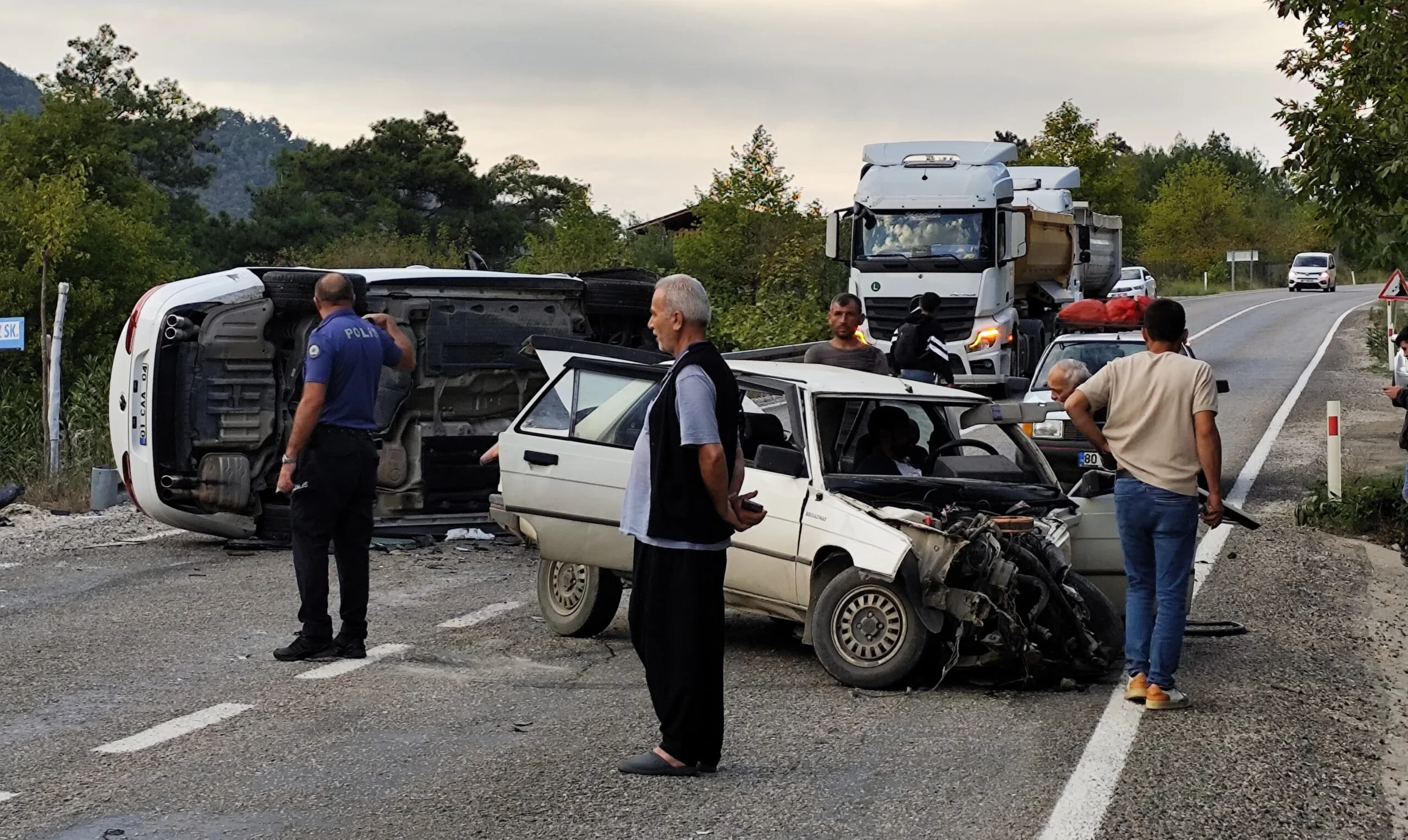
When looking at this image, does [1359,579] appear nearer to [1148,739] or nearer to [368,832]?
[1148,739]

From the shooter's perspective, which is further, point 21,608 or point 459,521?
point 459,521

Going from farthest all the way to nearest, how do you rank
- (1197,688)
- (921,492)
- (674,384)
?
(921,492) < (1197,688) < (674,384)

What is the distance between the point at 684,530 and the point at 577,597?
3.13 m

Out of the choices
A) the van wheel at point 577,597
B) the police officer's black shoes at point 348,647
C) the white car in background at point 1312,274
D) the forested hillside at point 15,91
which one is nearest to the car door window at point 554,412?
the van wheel at point 577,597

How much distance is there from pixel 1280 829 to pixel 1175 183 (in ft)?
324

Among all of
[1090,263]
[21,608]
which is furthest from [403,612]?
[1090,263]

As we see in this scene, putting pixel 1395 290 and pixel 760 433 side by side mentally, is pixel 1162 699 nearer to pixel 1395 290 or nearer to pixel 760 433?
pixel 760 433

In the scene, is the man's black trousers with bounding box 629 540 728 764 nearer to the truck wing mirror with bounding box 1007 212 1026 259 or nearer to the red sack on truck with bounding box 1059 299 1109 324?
the red sack on truck with bounding box 1059 299 1109 324

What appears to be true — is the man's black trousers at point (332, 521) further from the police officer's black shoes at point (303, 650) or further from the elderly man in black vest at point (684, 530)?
the elderly man in black vest at point (684, 530)

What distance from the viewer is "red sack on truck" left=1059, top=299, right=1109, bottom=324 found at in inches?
701

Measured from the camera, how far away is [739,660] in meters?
8.55

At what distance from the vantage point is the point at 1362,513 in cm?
1418

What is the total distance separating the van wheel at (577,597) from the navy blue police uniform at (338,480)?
3.64 feet

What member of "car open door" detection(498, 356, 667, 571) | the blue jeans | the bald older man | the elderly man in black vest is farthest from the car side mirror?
the elderly man in black vest
